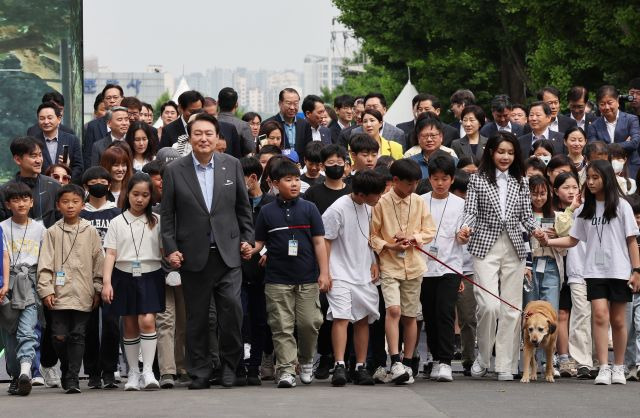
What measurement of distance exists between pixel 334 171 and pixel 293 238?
2.76 feet

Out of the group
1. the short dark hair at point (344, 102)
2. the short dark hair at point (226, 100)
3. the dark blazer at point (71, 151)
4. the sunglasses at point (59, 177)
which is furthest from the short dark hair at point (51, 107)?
the short dark hair at point (344, 102)

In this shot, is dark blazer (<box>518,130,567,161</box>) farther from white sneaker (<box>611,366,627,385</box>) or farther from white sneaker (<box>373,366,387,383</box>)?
white sneaker (<box>373,366,387,383</box>)

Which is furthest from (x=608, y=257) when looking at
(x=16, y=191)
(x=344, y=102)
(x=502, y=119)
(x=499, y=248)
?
(x=344, y=102)

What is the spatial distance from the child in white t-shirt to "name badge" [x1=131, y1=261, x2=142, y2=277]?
153 centimetres

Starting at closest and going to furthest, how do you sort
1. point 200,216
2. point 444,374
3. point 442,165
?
point 200,216, point 444,374, point 442,165

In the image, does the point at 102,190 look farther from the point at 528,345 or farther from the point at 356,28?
the point at 356,28

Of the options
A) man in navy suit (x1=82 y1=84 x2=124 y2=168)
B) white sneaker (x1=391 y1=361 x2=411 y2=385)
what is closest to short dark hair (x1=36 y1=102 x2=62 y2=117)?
man in navy suit (x1=82 y1=84 x2=124 y2=168)

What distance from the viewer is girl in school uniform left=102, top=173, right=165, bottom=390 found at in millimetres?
12750

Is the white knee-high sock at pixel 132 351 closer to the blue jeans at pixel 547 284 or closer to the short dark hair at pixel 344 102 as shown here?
the blue jeans at pixel 547 284

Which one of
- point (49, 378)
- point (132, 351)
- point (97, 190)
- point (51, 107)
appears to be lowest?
point (49, 378)

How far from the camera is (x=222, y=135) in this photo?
15898mm

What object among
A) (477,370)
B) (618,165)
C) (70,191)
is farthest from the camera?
(618,165)

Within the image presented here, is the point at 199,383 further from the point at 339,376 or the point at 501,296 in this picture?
the point at 501,296

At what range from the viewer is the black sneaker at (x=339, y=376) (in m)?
12.7
